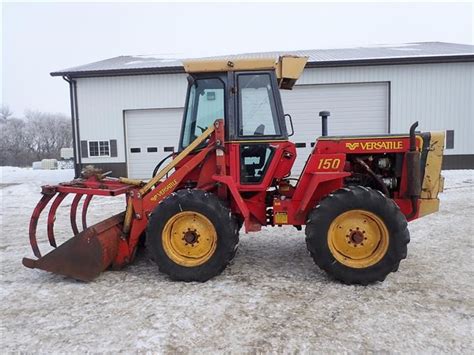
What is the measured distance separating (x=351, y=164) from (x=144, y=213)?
2.49 metres

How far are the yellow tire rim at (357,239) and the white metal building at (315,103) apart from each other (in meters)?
10.1

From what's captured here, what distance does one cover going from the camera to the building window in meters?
14.9

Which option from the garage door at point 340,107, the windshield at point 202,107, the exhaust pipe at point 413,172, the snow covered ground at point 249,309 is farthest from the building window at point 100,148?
the exhaust pipe at point 413,172

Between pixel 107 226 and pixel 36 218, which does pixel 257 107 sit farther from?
pixel 36 218

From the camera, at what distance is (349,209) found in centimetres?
398

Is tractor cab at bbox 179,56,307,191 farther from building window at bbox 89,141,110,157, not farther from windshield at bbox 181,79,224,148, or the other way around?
building window at bbox 89,141,110,157

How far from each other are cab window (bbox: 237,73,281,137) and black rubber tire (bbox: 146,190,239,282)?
92cm

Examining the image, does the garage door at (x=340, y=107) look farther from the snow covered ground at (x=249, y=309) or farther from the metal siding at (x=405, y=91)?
the snow covered ground at (x=249, y=309)

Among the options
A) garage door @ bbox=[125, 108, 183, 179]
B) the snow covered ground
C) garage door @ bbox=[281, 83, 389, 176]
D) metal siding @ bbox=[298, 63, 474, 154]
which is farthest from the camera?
garage door @ bbox=[125, 108, 183, 179]

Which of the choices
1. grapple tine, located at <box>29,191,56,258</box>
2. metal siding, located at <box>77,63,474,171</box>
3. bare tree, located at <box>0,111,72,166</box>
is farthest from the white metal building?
bare tree, located at <box>0,111,72,166</box>

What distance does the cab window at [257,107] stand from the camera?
445 cm

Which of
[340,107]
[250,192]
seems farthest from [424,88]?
[250,192]

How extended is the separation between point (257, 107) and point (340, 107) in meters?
10.5

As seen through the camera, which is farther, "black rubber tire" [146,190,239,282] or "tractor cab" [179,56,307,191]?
"tractor cab" [179,56,307,191]
